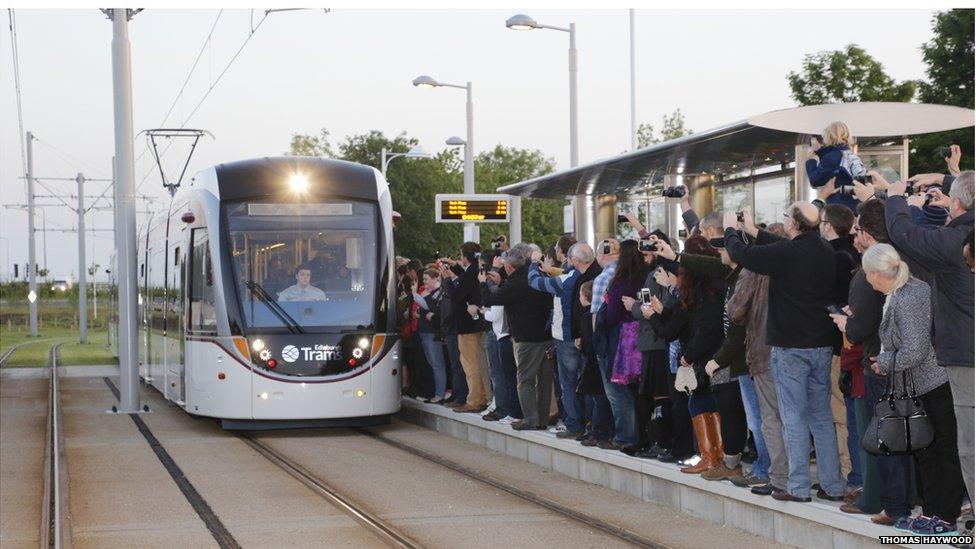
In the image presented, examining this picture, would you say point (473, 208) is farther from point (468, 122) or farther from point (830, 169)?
point (830, 169)

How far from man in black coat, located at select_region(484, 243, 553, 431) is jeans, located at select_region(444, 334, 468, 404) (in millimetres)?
2701

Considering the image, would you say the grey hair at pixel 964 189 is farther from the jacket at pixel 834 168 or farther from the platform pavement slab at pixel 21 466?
the platform pavement slab at pixel 21 466

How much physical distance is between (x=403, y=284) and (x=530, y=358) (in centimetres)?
494

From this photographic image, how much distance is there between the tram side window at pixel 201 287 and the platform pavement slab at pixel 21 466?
226cm

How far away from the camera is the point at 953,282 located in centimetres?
736

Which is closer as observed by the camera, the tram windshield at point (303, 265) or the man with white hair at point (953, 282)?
the man with white hair at point (953, 282)

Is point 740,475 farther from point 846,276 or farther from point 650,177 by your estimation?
point 650,177

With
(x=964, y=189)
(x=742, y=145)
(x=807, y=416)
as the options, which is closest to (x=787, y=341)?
(x=807, y=416)

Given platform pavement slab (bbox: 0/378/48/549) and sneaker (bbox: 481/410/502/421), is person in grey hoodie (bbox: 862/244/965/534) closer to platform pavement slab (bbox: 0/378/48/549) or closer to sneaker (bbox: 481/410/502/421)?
platform pavement slab (bbox: 0/378/48/549)

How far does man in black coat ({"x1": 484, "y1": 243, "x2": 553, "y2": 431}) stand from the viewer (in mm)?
13758

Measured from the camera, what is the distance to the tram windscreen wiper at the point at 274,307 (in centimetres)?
1606

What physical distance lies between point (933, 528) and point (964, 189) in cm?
184

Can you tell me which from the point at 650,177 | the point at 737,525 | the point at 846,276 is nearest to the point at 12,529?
the point at 737,525

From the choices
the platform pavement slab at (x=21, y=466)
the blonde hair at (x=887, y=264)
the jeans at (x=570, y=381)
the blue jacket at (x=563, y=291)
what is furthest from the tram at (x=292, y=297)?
the blonde hair at (x=887, y=264)
